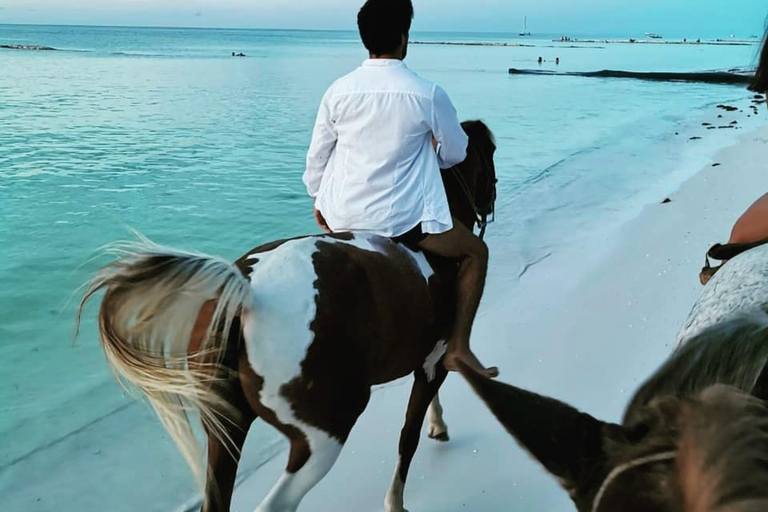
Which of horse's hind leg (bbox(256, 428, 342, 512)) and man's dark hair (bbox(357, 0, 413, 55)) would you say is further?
man's dark hair (bbox(357, 0, 413, 55))

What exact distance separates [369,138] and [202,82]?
3053cm

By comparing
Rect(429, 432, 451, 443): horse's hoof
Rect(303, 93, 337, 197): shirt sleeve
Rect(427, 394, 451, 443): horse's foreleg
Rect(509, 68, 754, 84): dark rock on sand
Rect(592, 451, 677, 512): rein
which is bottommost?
Rect(509, 68, 754, 84): dark rock on sand

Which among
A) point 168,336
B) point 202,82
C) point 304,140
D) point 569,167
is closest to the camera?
point 168,336

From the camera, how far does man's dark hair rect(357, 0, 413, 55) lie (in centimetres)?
293

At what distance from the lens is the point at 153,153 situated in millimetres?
13961

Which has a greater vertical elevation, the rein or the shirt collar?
the shirt collar

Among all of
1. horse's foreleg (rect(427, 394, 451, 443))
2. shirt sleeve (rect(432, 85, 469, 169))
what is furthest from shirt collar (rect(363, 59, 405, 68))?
horse's foreleg (rect(427, 394, 451, 443))

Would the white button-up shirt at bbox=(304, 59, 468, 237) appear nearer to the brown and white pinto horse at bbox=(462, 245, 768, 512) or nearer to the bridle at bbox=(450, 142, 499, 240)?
the bridle at bbox=(450, 142, 499, 240)

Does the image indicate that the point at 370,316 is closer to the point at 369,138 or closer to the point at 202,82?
the point at 369,138

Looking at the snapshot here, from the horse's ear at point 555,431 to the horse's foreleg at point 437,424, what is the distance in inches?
116

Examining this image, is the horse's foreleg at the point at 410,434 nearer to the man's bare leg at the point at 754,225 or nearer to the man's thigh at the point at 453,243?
the man's thigh at the point at 453,243

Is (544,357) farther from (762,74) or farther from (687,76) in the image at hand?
(687,76)

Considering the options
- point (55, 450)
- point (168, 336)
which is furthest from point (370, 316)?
point (55, 450)

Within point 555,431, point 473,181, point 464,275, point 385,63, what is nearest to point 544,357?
point 473,181
